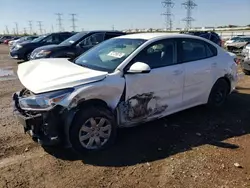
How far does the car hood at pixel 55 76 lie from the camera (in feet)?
12.1

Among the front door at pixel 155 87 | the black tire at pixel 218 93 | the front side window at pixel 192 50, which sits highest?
the front side window at pixel 192 50

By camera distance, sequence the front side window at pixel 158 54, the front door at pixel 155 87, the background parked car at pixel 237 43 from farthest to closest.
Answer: the background parked car at pixel 237 43
the front side window at pixel 158 54
the front door at pixel 155 87

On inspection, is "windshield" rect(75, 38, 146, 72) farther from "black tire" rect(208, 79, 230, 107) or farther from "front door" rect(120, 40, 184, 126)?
"black tire" rect(208, 79, 230, 107)

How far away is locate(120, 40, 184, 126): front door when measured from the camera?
4215mm

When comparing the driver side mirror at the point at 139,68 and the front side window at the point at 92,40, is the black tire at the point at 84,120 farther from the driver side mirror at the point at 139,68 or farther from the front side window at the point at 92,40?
the front side window at the point at 92,40

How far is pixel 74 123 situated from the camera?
3.71 m

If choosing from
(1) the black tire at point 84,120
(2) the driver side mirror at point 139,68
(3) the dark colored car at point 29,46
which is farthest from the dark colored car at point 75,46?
(1) the black tire at point 84,120

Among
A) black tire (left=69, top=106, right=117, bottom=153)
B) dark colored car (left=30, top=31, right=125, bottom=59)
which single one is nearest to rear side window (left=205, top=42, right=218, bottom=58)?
black tire (left=69, top=106, right=117, bottom=153)

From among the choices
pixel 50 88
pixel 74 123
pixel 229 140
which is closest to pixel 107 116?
pixel 74 123

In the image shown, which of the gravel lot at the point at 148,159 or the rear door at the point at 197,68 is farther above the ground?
the rear door at the point at 197,68

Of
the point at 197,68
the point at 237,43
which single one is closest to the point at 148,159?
the point at 197,68

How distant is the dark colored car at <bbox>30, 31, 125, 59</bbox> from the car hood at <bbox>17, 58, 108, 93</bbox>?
6249 mm

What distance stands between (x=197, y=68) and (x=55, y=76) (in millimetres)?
2615

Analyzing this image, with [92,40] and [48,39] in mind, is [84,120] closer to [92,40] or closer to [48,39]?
[92,40]
